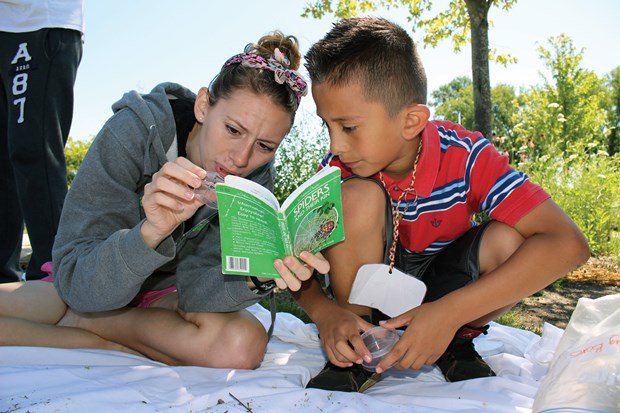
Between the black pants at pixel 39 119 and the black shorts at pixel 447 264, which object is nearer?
the black shorts at pixel 447 264

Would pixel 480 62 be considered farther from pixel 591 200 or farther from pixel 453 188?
pixel 453 188

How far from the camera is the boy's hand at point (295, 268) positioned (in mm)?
1489

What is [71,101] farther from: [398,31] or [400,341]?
[400,341]

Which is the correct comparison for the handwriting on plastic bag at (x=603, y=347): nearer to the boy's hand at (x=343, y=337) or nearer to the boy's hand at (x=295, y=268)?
the boy's hand at (x=343, y=337)

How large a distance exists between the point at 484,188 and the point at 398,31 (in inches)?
26.3

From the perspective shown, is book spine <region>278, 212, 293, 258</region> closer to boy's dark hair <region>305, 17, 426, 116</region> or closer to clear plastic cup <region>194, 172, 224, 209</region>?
clear plastic cup <region>194, 172, 224, 209</region>

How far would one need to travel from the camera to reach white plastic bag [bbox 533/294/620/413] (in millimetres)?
1149

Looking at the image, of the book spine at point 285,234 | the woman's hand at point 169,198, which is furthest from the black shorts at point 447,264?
the woman's hand at point 169,198

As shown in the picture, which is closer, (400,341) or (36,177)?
(400,341)

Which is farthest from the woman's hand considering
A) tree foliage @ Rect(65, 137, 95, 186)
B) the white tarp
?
tree foliage @ Rect(65, 137, 95, 186)

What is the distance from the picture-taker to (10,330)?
1.73m

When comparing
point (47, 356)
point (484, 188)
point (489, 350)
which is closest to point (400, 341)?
point (484, 188)

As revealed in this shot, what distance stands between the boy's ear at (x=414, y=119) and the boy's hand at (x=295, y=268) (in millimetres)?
653

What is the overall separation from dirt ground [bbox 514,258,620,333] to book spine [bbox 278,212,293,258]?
1.84 m
